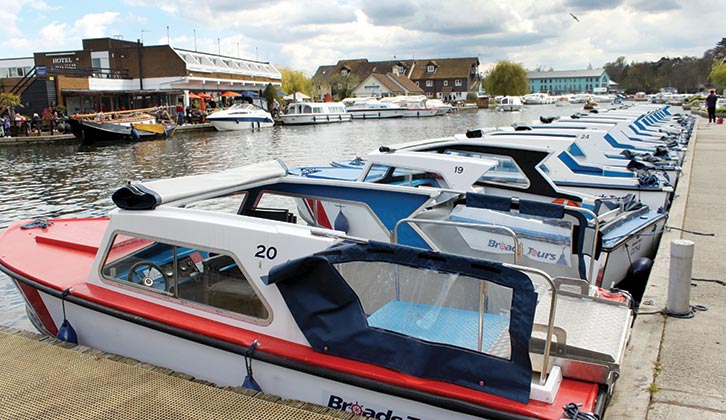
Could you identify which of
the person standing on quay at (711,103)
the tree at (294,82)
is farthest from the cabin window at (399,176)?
the tree at (294,82)

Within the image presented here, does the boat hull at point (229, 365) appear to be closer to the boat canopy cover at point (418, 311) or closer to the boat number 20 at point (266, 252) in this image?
the boat canopy cover at point (418, 311)

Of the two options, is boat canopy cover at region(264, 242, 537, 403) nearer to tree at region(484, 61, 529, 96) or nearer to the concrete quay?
the concrete quay

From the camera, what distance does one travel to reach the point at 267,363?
4.67 meters

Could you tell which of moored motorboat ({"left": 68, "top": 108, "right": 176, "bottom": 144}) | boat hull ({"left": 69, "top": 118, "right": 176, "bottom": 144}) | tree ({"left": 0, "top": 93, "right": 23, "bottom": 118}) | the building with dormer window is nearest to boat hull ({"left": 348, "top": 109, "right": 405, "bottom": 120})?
moored motorboat ({"left": 68, "top": 108, "right": 176, "bottom": 144})

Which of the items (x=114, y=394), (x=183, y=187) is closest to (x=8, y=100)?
(x=183, y=187)

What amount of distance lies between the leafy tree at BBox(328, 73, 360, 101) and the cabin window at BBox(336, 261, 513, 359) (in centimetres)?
9157

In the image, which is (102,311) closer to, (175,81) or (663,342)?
(663,342)

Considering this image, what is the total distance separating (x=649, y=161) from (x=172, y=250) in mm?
12717

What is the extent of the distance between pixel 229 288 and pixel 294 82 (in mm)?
84802

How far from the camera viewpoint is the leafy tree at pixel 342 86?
3782 inches

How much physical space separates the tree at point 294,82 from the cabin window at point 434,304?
83612 mm

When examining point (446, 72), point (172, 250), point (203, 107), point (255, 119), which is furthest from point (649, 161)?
point (446, 72)

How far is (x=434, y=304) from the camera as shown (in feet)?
14.0

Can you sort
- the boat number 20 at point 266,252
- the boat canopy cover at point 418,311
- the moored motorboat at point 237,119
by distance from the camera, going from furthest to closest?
1. the moored motorboat at point 237,119
2. the boat number 20 at point 266,252
3. the boat canopy cover at point 418,311
